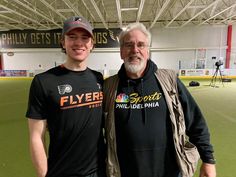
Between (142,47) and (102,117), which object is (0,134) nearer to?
(102,117)

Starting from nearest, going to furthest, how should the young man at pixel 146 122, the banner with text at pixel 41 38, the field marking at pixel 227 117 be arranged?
the young man at pixel 146 122 → the field marking at pixel 227 117 → the banner with text at pixel 41 38

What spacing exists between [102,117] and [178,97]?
61 centimetres

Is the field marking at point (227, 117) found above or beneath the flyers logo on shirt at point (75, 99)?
beneath

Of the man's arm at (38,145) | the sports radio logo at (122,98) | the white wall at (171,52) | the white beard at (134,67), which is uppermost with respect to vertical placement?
the white wall at (171,52)

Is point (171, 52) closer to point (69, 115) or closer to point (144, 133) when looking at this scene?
point (144, 133)

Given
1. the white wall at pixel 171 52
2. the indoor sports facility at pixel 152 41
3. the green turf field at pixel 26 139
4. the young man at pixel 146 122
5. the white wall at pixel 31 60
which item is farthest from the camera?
the white wall at pixel 31 60

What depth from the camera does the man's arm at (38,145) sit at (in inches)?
54.6

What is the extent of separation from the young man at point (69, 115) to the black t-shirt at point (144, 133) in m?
0.18

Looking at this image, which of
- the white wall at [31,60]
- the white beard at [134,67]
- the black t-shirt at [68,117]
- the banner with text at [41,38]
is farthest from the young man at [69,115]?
the white wall at [31,60]

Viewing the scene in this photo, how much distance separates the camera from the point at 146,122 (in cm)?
146

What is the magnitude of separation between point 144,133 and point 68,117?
0.56m

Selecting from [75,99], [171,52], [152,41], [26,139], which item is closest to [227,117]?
[26,139]

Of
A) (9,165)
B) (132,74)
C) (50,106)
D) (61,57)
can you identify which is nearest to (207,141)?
(132,74)

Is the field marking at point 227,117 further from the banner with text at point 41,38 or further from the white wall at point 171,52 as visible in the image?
the banner with text at point 41,38
